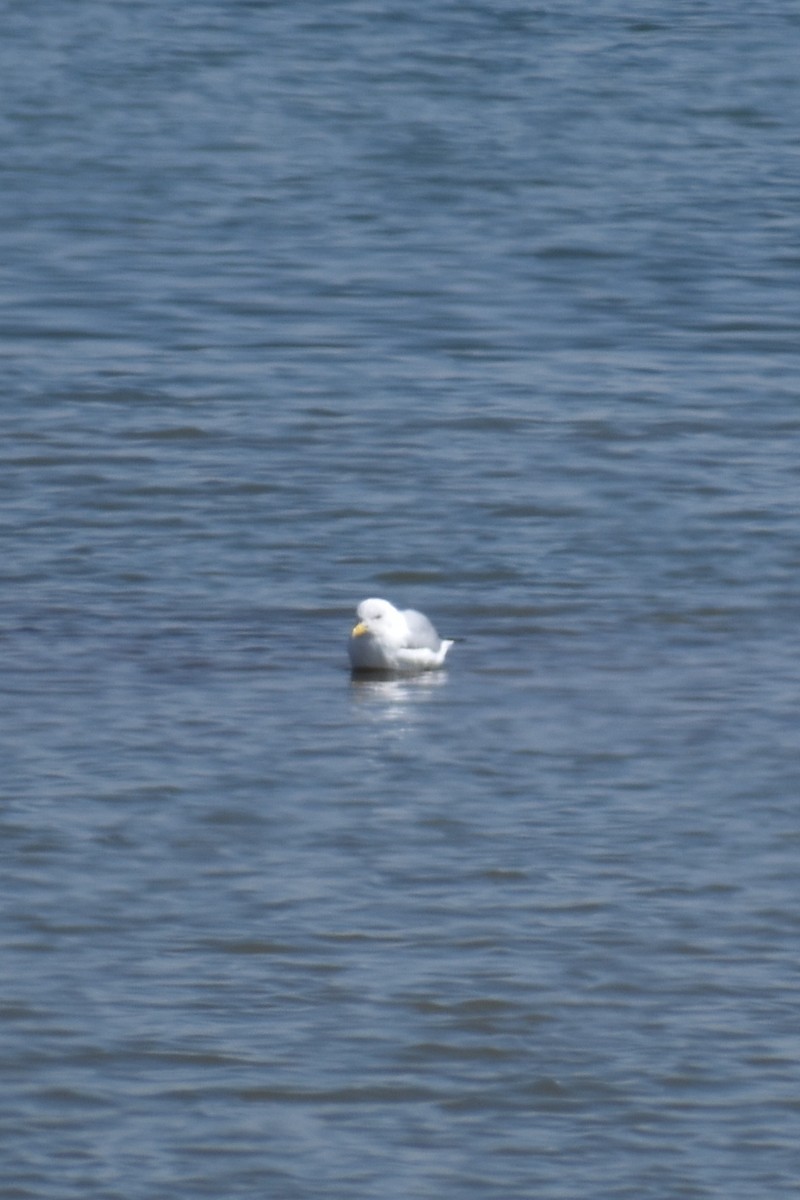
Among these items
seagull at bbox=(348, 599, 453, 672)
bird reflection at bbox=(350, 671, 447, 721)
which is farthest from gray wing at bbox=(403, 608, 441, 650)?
bird reflection at bbox=(350, 671, 447, 721)

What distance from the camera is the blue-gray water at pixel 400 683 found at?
675 centimetres

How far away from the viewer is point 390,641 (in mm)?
10172

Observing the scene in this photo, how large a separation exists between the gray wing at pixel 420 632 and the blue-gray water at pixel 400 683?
132 millimetres

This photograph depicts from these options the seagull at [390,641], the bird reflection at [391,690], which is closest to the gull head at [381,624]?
the seagull at [390,641]

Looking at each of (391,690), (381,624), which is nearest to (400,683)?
(391,690)

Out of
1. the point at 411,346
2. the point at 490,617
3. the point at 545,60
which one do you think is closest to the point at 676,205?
the point at 411,346

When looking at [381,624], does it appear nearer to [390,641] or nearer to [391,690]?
[390,641]

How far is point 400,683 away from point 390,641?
0.17 m

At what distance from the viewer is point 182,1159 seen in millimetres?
6445

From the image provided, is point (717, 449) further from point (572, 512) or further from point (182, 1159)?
point (182, 1159)

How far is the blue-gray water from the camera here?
266 inches

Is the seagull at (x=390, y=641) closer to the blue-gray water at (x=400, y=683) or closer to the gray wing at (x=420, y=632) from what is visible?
the gray wing at (x=420, y=632)

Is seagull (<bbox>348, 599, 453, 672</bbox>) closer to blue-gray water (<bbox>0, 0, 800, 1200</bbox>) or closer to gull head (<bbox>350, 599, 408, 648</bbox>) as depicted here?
gull head (<bbox>350, 599, 408, 648</bbox>)

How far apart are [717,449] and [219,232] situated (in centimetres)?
704
